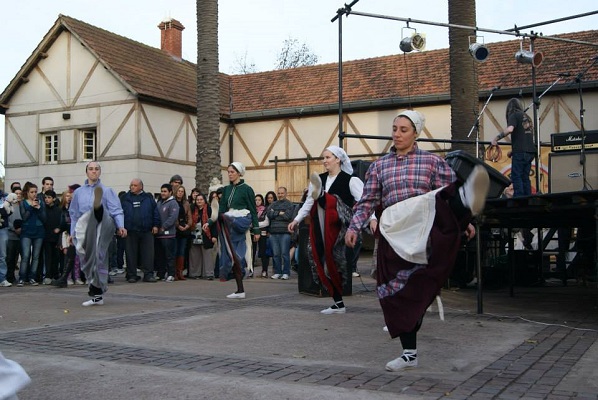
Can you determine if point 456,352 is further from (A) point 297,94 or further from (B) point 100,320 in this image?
(A) point 297,94

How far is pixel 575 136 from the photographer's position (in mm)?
13039

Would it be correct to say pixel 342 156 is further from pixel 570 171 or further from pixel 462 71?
pixel 462 71

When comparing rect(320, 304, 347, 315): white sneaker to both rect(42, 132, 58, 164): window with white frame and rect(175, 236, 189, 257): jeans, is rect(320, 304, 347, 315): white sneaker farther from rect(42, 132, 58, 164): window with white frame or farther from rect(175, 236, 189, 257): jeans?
rect(42, 132, 58, 164): window with white frame

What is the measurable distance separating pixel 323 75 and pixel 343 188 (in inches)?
786

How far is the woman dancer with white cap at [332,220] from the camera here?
8.49 metres

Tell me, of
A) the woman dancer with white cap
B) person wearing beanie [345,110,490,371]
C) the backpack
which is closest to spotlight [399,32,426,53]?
the backpack

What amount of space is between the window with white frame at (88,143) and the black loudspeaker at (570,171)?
58.1 ft

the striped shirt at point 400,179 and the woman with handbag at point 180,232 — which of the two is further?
the woman with handbag at point 180,232

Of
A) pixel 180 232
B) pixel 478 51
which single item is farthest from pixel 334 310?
pixel 478 51

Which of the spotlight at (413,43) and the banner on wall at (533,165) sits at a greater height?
the spotlight at (413,43)

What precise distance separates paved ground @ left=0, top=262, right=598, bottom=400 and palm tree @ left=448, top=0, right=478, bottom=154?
516 centimetres

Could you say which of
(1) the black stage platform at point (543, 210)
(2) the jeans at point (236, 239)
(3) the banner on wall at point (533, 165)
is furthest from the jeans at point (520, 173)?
(3) the banner on wall at point (533, 165)

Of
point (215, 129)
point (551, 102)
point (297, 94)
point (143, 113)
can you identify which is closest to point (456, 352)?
point (215, 129)

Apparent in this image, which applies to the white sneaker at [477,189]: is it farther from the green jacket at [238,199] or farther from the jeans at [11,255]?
the jeans at [11,255]
